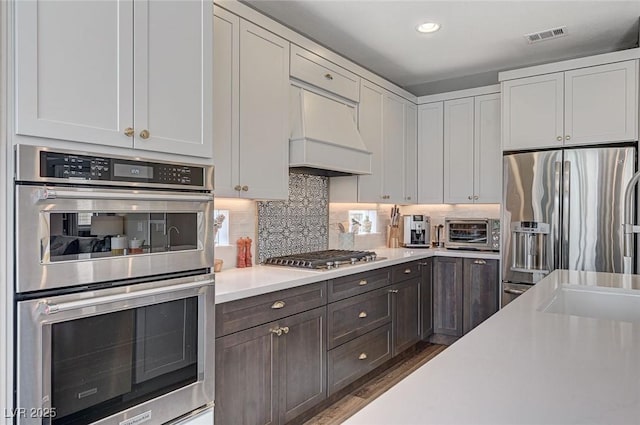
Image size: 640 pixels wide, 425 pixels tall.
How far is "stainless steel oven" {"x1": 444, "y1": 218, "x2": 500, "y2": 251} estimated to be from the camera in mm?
4168

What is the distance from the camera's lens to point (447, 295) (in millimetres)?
4164

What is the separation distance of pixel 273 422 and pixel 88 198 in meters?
1.54

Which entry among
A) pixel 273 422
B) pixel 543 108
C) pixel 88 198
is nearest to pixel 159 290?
pixel 88 198

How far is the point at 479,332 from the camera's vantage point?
1247 millimetres

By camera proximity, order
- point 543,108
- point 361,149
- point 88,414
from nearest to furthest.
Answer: point 88,414 < point 361,149 < point 543,108

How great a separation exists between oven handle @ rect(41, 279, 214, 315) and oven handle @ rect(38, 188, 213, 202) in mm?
338

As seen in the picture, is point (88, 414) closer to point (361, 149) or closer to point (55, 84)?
point (55, 84)

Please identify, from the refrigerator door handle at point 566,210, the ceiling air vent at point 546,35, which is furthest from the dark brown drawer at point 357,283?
the ceiling air vent at point 546,35

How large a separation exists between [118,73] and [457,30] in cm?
265

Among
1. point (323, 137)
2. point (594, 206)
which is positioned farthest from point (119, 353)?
point (594, 206)

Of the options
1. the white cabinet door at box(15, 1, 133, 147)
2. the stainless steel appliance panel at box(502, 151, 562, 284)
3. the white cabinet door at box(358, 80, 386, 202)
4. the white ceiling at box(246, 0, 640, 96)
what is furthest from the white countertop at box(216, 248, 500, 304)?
the white ceiling at box(246, 0, 640, 96)

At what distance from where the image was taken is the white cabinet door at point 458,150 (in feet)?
14.4

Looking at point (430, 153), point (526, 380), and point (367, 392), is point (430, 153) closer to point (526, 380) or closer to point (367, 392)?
point (367, 392)

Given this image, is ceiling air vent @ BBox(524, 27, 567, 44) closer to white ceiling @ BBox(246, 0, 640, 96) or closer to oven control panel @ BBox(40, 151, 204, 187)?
white ceiling @ BBox(246, 0, 640, 96)
